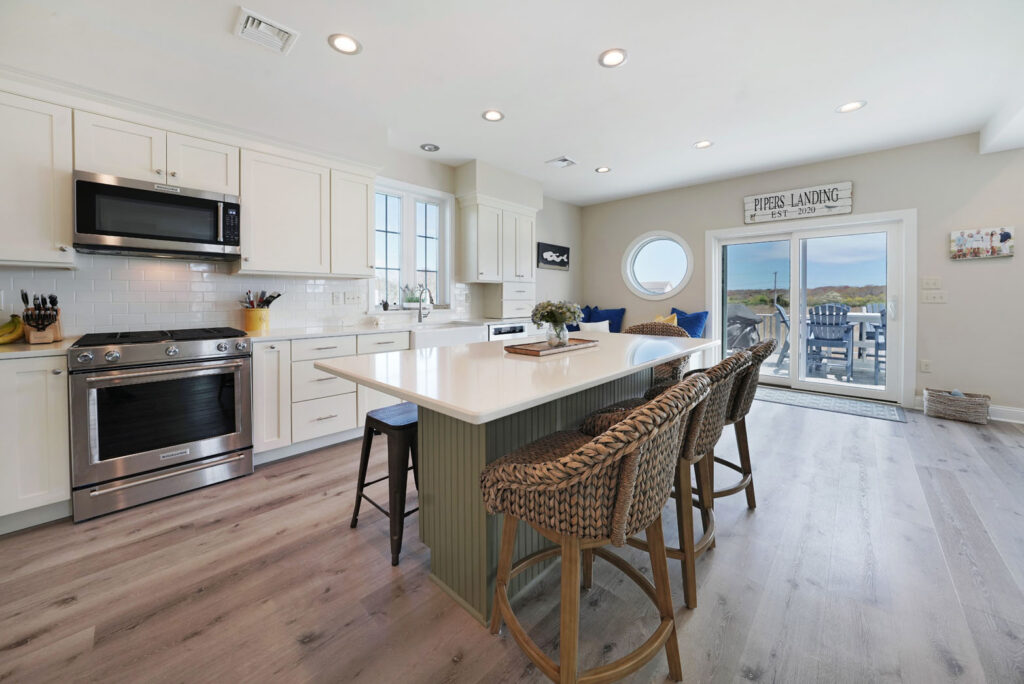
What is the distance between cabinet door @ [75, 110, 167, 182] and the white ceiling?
171 millimetres

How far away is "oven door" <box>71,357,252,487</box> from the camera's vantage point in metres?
2.13

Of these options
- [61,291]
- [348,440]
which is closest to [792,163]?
[348,440]

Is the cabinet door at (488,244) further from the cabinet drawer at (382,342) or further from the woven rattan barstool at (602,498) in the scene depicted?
the woven rattan barstool at (602,498)

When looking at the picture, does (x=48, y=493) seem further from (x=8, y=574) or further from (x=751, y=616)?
(x=751, y=616)

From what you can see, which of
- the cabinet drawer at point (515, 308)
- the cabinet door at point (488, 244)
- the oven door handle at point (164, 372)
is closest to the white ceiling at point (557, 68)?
the cabinet door at point (488, 244)

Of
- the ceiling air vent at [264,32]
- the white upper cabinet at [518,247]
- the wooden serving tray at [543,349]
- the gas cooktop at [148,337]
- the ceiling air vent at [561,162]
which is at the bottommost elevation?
the wooden serving tray at [543,349]

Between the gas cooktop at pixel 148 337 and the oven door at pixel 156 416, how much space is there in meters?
0.15

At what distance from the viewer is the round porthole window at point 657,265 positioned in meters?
5.55

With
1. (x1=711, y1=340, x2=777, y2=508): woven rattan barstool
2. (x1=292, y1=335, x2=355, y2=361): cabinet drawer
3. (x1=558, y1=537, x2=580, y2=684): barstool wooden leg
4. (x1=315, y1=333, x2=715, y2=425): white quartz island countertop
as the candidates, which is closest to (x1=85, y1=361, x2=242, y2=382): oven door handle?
(x1=292, y1=335, x2=355, y2=361): cabinet drawer

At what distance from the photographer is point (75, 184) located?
87.2 inches

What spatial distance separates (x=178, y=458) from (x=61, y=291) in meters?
1.22

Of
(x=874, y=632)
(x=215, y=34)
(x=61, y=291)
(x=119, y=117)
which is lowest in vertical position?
(x=874, y=632)

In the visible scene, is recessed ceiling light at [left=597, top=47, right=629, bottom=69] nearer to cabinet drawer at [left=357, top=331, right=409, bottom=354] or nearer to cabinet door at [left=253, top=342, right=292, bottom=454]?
cabinet drawer at [left=357, top=331, right=409, bottom=354]

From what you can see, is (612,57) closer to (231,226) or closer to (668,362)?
(668,362)
